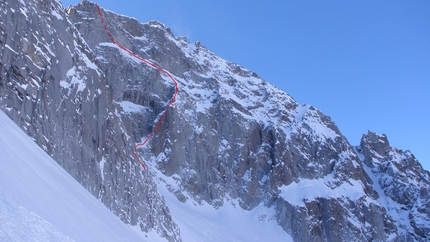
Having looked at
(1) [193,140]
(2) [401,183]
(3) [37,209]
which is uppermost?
(2) [401,183]

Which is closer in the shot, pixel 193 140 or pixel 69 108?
pixel 69 108

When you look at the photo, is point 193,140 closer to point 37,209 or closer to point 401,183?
point 401,183

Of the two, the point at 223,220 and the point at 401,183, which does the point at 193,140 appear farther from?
the point at 401,183

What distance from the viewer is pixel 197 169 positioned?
252 feet

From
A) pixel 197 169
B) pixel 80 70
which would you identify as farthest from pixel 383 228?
pixel 80 70

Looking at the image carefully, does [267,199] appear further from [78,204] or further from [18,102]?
[78,204]

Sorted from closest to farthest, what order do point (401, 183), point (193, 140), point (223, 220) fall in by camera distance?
point (223, 220)
point (193, 140)
point (401, 183)

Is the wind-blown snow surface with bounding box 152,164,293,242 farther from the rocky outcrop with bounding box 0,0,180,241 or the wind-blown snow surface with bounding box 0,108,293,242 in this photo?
the wind-blown snow surface with bounding box 0,108,293,242

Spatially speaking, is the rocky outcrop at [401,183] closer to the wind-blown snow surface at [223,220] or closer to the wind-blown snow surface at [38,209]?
the wind-blown snow surface at [223,220]

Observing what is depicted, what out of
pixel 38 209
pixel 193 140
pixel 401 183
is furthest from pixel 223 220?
pixel 38 209

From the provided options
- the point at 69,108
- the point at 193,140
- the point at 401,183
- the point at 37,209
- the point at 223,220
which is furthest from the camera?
the point at 401,183

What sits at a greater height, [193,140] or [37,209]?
[193,140]

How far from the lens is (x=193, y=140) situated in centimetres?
7919

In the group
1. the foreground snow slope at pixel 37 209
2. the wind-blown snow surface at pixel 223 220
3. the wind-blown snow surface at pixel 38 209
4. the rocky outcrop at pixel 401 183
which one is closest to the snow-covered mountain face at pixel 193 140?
the rocky outcrop at pixel 401 183
